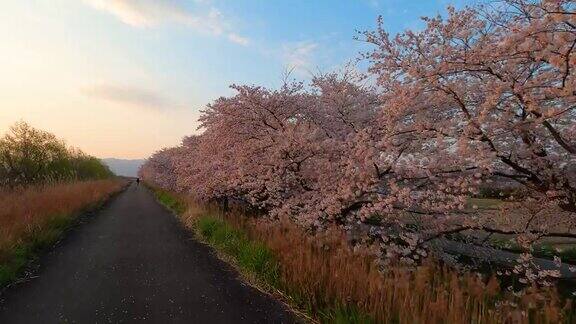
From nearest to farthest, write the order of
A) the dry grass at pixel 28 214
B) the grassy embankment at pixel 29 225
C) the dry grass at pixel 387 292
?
the dry grass at pixel 387 292 < the grassy embankment at pixel 29 225 < the dry grass at pixel 28 214

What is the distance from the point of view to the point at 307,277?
6996mm

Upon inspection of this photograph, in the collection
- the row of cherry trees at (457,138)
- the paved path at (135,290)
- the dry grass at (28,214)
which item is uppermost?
the row of cherry trees at (457,138)

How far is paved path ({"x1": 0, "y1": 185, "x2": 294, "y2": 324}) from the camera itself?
6469 millimetres

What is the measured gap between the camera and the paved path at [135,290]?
647 cm

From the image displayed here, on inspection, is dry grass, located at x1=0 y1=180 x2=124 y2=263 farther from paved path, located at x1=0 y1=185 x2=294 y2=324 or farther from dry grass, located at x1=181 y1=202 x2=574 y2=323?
dry grass, located at x1=181 y1=202 x2=574 y2=323

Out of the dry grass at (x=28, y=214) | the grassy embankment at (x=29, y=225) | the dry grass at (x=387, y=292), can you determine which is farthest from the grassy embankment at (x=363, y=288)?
the dry grass at (x=28, y=214)

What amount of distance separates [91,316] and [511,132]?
22.7 feet

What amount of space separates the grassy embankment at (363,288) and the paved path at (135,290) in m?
0.50

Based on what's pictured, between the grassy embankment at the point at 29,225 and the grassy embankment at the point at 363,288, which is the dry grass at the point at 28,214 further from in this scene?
the grassy embankment at the point at 363,288

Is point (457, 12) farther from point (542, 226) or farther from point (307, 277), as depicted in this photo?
point (307, 277)

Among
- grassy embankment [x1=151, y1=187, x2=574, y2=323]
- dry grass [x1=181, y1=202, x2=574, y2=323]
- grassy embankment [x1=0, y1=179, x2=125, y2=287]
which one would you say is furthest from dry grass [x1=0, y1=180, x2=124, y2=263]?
dry grass [x1=181, y1=202, x2=574, y2=323]

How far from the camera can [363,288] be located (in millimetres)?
6156

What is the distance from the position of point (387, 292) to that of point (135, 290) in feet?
15.0

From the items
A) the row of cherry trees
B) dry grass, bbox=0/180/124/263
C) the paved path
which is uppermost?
the row of cherry trees
